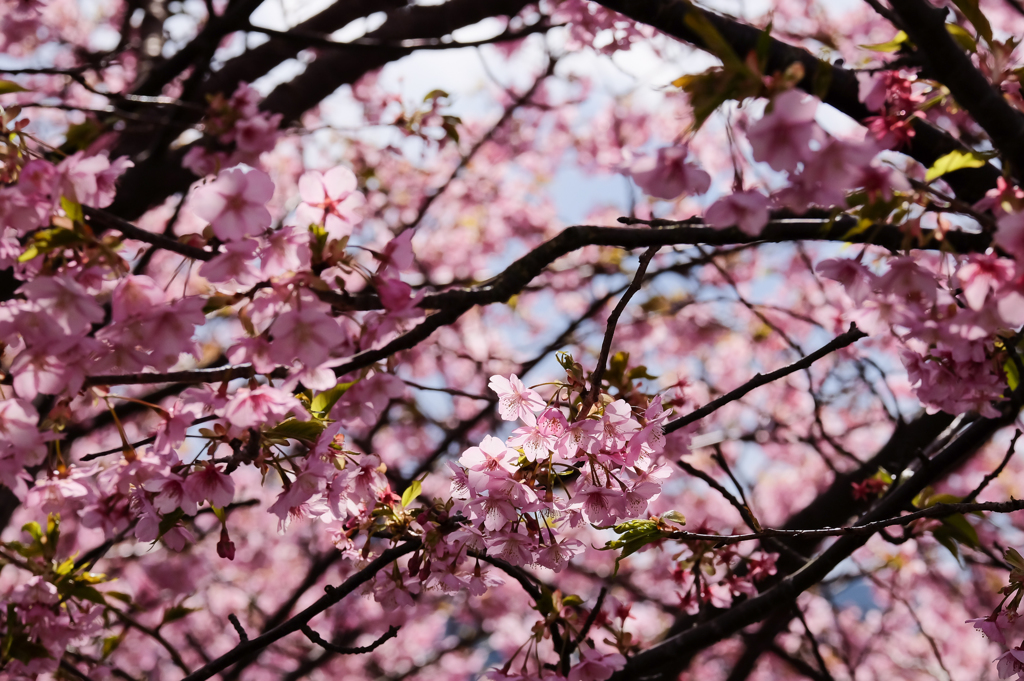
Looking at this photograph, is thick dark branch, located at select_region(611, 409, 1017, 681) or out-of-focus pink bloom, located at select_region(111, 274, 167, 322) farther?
thick dark branch, located at select_region(611, 409, 1017, 681)

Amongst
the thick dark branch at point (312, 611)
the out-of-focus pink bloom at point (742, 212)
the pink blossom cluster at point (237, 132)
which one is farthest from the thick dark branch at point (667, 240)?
the pink blossom cluster at point (237, 132)

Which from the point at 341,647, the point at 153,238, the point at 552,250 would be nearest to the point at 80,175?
the point at 153,238

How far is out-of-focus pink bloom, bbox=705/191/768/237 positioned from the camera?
101 cm

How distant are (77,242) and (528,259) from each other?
72 cm

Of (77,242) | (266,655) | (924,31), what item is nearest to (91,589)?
(77,242)

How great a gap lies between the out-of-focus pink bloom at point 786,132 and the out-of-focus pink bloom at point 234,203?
0.74m

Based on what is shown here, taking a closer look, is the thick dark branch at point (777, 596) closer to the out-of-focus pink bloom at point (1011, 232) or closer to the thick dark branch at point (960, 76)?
the thick dark branch at point (960, 76)

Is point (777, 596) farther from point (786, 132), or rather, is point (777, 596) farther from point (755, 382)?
point (786, 132)

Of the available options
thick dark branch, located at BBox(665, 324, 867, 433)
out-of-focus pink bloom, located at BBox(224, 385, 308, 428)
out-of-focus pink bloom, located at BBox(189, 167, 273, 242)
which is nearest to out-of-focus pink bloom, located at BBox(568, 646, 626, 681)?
thick dark branch, located at BBox(665, 324, 867, 433)

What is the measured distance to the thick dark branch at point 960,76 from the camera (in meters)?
1.08

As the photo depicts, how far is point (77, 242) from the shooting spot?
43.8 inches

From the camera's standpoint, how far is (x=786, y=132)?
0.92 meters

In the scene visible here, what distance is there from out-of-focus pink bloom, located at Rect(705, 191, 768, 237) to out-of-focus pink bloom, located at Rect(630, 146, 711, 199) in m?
0.05

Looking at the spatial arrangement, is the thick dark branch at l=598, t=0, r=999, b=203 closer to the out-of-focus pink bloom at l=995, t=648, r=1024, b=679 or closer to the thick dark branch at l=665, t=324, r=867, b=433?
the thick dark branch at l=665, t=324, r=867, b=433
